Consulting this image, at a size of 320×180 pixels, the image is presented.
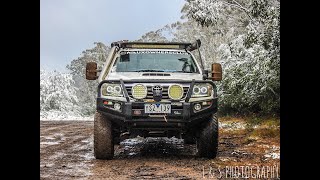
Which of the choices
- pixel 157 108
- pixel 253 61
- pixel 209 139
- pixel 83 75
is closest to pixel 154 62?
pixel 157 108

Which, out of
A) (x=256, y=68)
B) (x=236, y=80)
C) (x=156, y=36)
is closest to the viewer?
(x=256, y=68)

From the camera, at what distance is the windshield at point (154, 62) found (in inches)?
254

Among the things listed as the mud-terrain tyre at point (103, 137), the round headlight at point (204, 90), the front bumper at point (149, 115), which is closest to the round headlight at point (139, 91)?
the front bumper at point (149, 115)

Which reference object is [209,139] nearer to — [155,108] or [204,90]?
[204,90]

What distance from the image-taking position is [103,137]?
566 cm

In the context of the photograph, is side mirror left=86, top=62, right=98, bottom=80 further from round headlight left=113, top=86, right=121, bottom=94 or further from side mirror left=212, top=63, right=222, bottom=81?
side mirror left=212, top=63, right=222, bottom=81

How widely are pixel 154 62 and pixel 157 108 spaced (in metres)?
1.18

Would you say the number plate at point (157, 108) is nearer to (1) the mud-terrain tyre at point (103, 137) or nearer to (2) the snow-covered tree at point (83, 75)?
(1) the mud-terrain tyre at point (103, 137)
